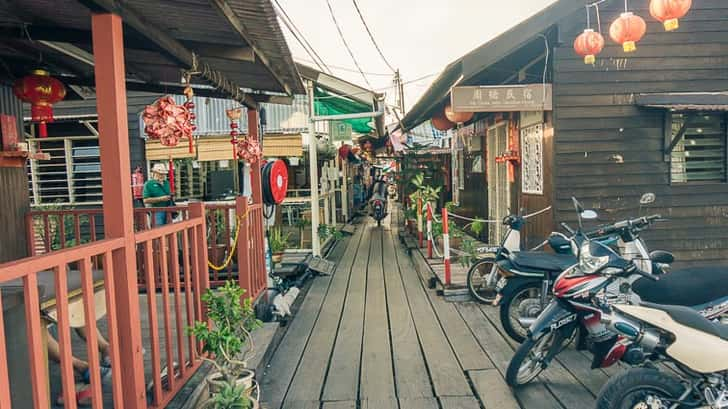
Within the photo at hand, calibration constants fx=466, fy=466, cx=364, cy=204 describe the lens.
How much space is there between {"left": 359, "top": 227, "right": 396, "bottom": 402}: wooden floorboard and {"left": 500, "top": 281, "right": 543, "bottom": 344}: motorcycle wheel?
0.98 metres

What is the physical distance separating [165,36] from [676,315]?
3.07m

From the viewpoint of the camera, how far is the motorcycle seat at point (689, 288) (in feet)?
9.20

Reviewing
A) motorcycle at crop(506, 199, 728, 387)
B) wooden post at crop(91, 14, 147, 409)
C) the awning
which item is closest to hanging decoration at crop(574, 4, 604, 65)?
the awning

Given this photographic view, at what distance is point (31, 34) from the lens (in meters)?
2.68

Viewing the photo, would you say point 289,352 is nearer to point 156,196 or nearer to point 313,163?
point 156,196

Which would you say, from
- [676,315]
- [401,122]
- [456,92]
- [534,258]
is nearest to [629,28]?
[456,92]

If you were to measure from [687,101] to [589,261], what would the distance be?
335cm

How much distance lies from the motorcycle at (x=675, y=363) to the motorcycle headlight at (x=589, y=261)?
0.47 metres

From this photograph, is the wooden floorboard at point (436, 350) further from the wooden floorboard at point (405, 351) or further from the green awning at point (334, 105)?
the green awning at point (334, 105)

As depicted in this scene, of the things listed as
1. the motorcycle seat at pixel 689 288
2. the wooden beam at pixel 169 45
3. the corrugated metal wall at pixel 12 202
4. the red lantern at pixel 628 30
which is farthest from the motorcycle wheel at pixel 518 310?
the corrugated metal wall at pixel 12 202

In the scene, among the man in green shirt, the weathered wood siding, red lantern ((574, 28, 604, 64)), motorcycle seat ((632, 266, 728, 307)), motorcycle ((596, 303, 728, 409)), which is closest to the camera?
motorcycle ((596, 303, 728, 409))

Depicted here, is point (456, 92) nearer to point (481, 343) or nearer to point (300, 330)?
point (481, 343)

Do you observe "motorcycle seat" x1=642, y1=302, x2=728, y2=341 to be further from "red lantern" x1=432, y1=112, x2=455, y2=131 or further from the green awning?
"red lantern" x1=432, y1=112, x2=455, y2=131

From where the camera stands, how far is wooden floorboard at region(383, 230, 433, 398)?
10.0 ft
